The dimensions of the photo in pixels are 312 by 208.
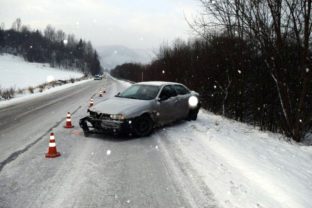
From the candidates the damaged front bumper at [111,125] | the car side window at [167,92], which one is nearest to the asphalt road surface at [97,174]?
the damaged front bumper at [111,125]

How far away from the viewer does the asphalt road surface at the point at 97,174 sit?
4871 mm

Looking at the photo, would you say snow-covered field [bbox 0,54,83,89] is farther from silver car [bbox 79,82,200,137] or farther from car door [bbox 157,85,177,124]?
car door [bbox 157,85,177,124]

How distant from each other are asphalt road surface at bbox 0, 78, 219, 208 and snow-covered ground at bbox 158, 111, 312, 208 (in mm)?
248

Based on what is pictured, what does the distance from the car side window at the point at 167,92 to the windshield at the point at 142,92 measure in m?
0.19

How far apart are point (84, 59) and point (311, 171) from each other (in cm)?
18414

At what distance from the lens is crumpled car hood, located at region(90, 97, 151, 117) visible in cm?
913

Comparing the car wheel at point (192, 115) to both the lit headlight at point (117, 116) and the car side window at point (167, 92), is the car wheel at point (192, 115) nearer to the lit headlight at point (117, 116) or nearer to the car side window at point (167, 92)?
the car side window at point (167, 92)

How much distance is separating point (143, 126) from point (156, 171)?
326 cm

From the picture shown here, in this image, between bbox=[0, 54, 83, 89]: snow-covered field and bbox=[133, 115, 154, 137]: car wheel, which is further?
bbox=[0, 54, 83, 89]: snow-covered field

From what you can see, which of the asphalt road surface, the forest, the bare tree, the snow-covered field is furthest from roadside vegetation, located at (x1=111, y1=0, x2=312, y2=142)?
the forest

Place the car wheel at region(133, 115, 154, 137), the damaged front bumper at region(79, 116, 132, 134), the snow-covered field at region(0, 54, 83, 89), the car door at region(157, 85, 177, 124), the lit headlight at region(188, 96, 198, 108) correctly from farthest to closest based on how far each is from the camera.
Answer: the snow-covered field at region(0, 54, 83, 89) → the lit headlight at region(188, 96, 198, 108) → the car door at region(157, 85, 177, 124) → the car wheel at region(133, 115, 154, 137) → the damaged front bumper at region(79, 116, 132, 134)

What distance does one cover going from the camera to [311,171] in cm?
717

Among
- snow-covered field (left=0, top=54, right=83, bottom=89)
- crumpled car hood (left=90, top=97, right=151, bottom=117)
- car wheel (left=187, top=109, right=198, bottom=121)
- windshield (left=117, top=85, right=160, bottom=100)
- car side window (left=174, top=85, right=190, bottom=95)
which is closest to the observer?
crumpled car hood (left=90, top=97, right=151, bottom=117)

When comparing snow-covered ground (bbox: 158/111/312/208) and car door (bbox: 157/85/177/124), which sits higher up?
car door (bbox: 157/85/177/124)
